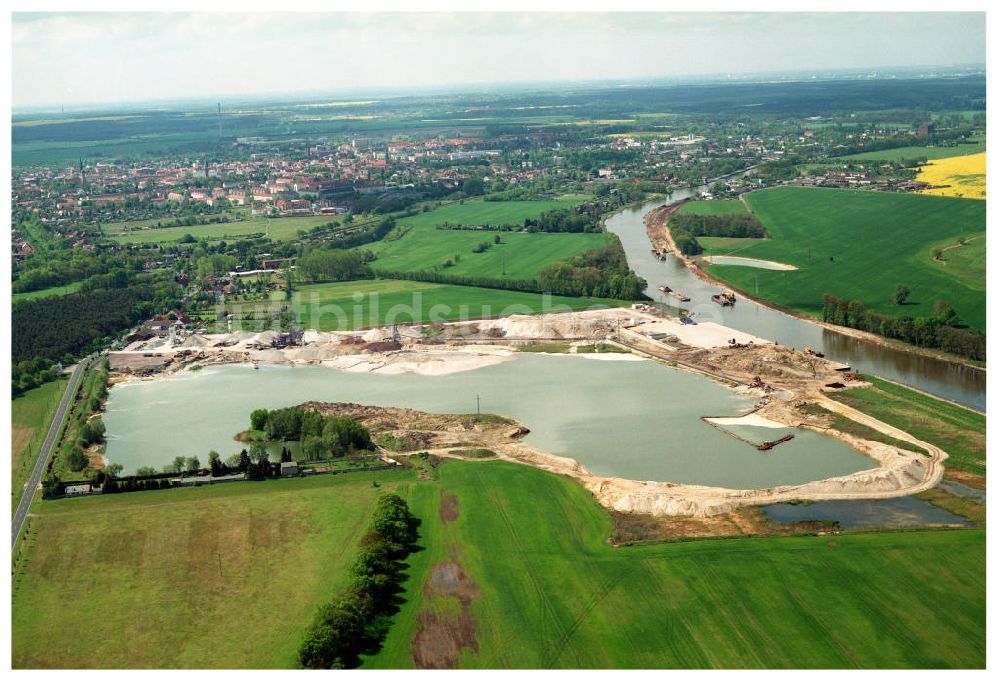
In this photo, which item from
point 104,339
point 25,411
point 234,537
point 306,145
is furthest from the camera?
point 306,145

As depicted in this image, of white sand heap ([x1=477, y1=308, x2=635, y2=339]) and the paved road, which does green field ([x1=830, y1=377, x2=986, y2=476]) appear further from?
the paved road

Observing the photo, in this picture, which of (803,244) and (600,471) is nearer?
(600,471)

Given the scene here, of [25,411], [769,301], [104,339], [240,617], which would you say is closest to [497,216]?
[769,301]

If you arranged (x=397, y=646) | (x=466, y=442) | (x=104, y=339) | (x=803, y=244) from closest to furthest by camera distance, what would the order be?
(x=397, y=646) < (x=466, y=442) < (x=104, y=339) < (x=803, y=244)

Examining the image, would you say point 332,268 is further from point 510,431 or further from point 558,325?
point 510,431

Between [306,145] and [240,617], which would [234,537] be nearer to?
[240,617]
